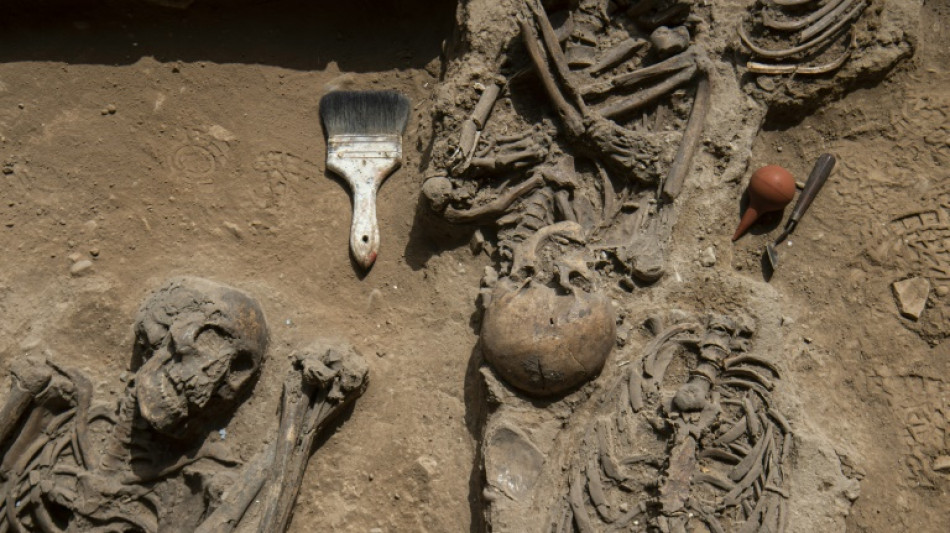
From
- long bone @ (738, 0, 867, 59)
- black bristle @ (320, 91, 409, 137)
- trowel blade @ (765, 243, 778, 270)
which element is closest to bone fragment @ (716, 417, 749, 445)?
trowel blade @ (765, 243, 778, 270)

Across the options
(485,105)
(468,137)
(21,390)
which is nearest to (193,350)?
(21,390)

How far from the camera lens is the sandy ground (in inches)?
160

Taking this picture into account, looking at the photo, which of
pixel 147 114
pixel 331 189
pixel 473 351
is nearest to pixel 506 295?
pixel 473 351

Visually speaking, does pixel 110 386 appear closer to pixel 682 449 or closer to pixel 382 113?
pixel 382 113

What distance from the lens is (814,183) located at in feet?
14.3

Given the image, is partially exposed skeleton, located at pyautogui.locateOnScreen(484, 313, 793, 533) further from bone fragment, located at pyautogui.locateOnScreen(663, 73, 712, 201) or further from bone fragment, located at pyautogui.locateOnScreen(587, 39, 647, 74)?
bone fragment, located at pyautogui.locateOnScreen(587, 39, 647, 74)

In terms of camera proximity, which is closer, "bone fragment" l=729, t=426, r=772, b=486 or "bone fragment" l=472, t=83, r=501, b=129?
"bone fragment" l=729, t=426, r=772, b=486

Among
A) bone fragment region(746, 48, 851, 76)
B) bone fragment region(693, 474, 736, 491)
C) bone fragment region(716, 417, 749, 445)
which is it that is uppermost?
bone fragment region(746, 48, 851, 76)

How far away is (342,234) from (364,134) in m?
0.52

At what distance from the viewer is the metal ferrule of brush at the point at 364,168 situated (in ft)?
14.7

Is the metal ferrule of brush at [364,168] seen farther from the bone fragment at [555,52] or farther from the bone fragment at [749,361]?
the bone fragment at [749,361]

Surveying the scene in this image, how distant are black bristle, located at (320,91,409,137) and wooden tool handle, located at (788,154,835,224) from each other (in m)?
1.95

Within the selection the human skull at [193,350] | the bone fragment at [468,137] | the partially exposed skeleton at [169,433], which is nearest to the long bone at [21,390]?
the partially exposed skeleton at [169,433]

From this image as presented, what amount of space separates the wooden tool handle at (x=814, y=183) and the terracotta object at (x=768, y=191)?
0.06 m
